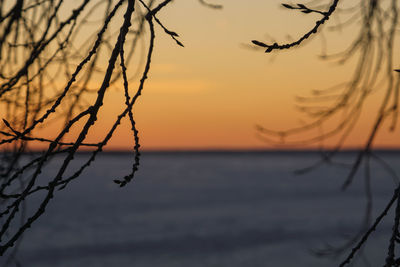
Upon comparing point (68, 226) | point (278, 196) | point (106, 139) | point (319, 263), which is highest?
point (106, 139)

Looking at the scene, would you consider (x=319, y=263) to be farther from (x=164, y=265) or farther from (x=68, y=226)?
(x=68, y=226)

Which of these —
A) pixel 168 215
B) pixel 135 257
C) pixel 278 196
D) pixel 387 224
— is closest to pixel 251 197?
pixel 278 196

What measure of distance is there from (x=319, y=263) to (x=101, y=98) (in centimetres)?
972

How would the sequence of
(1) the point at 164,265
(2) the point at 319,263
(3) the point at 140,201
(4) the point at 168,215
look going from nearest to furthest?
1. (2) the point at 319,263
2. (1) the point at 164,265
3. (4) the point at 168,215
4. (3) the point at 140,201

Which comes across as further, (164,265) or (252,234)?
(252,234)

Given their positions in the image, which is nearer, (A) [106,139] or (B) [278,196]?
(A) [106,139]

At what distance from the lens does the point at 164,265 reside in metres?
11.8

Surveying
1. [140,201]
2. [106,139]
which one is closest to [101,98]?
[106,139]

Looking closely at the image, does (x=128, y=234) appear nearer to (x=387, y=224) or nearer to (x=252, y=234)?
(x=252, y=234)

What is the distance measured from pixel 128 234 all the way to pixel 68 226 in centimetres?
153

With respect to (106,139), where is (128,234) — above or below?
below

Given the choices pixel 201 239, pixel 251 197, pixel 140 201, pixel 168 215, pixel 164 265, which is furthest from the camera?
Answer: pixel 251 197

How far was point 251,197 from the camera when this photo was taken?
22312 mm

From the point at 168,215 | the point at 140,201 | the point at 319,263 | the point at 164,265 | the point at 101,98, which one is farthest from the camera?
the point at 140,201
